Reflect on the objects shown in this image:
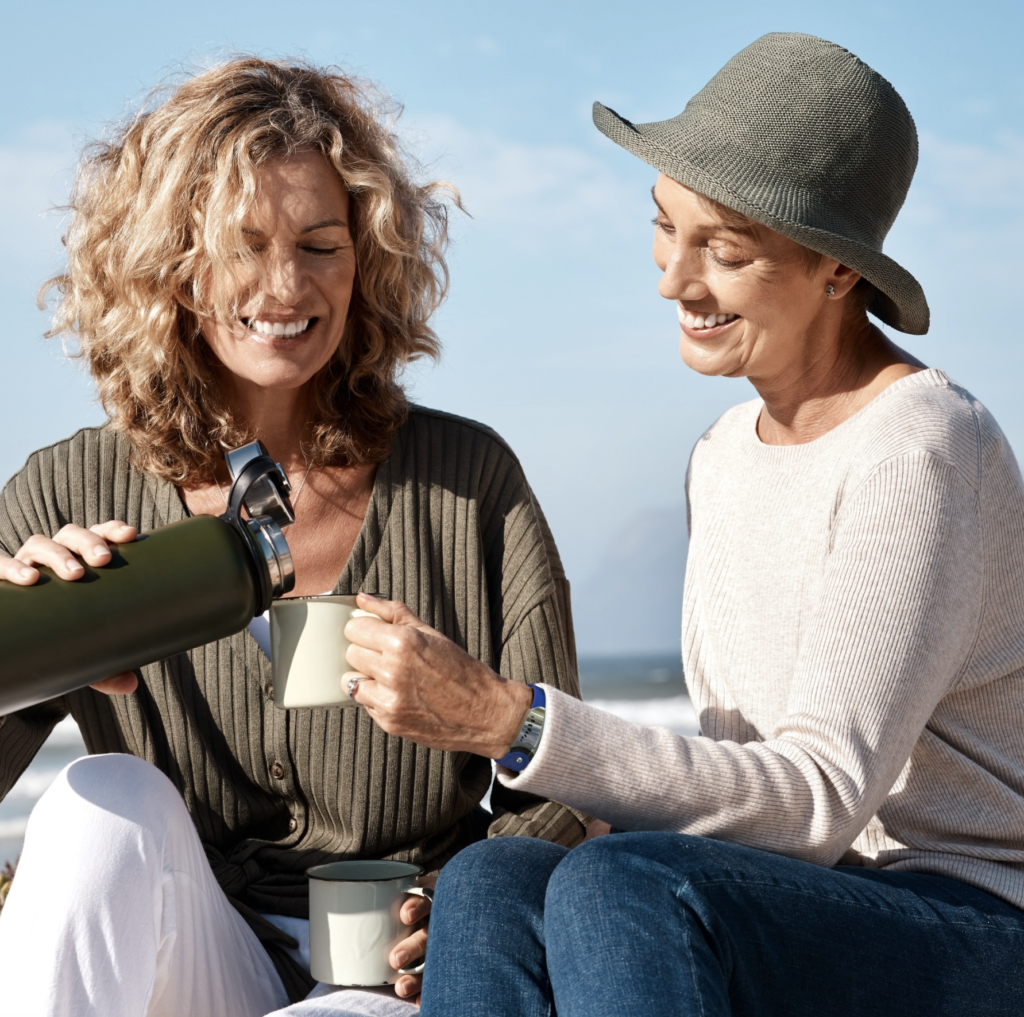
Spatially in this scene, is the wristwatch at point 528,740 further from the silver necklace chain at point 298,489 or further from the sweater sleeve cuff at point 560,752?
the silver necklace chain at point 298,489

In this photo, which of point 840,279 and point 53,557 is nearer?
point 53,557

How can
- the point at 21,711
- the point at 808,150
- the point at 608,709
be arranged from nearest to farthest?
the point at 808,150 → the point at 21,711 → the point at 608,709

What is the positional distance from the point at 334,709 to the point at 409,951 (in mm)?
566

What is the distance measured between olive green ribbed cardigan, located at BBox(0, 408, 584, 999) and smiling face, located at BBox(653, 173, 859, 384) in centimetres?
55

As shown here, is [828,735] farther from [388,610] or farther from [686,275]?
[686,275]

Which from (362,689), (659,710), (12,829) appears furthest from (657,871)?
(659,710)

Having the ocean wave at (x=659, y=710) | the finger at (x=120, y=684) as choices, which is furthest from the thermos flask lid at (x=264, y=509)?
the ocean wave at (x=659, y=710)

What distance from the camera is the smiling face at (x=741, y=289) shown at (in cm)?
201

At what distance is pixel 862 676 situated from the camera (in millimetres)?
1660

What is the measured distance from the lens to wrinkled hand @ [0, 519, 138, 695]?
1.64m

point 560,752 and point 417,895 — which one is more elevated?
point 560,752

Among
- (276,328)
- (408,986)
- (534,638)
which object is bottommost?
(408,986)

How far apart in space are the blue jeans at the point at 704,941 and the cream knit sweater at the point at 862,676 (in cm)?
Answer: 8

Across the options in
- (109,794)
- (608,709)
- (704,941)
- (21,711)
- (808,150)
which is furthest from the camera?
(608,709)
